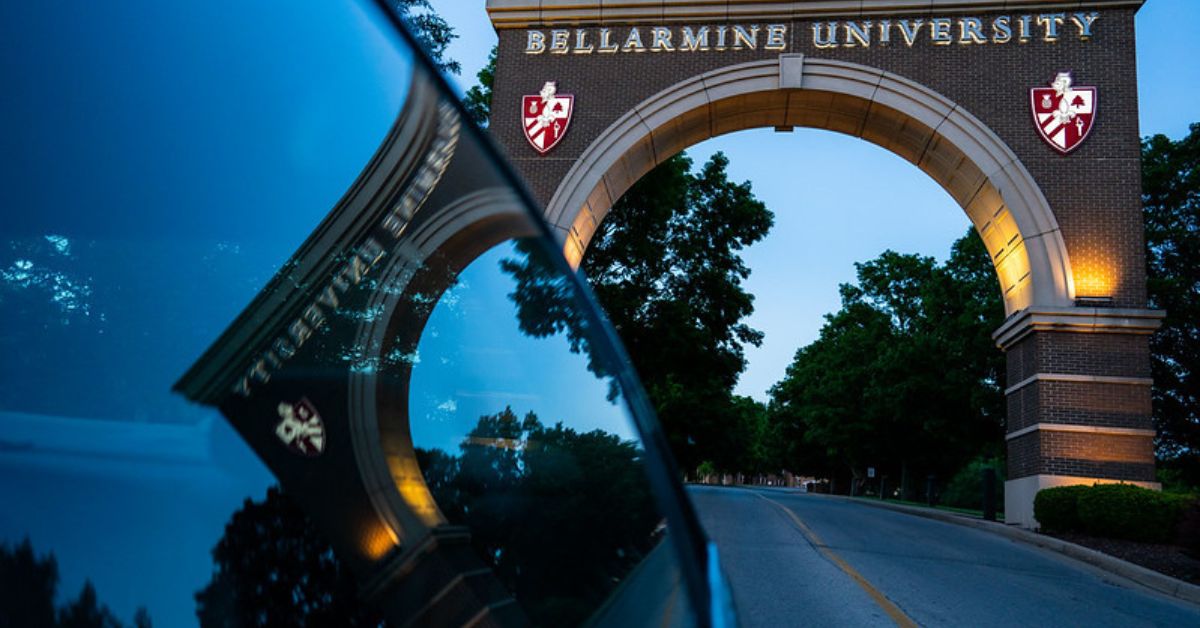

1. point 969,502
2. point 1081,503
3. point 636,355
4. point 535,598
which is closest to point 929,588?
point 1081,503

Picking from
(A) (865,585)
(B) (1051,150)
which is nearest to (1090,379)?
(B) (1051,150)

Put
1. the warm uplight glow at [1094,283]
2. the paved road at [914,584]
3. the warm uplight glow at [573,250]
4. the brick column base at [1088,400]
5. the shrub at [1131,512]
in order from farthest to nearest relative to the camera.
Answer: the warm uplight glow at [573,250], the warm uplight glow at [1094,283], the brick column base at [1088,400], the shrub at [1131,512], the paved road at [914,584]

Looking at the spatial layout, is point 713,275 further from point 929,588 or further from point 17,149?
point 17,149

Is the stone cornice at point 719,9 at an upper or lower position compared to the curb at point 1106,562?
upper

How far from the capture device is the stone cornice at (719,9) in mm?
16234

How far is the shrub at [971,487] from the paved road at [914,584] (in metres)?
23.5

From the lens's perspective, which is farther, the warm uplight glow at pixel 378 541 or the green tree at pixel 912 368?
the green tree at pixel 912 368

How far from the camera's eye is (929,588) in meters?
7.92

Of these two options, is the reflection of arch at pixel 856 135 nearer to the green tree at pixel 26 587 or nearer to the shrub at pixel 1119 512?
the shrub at pixel 1119 512

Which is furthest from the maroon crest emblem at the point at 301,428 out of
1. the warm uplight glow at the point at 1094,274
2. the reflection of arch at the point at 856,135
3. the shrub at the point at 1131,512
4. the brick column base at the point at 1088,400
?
the warm uplight glow at the point at 1094,274

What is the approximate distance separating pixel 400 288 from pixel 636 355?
904 inches

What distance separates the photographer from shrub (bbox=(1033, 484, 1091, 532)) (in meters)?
13.3

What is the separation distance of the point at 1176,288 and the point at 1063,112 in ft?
61.4

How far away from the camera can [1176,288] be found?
3003 cm
